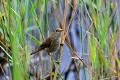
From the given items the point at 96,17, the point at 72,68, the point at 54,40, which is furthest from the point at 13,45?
the point at 72,68

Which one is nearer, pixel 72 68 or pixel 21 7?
pixel 21 7

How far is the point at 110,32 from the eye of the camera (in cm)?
194

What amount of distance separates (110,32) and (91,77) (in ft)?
1.53

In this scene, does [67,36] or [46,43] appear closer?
[46,43]

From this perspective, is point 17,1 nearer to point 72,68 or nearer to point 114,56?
point 114,56

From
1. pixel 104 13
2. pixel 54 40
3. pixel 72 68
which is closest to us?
pixel 54 40

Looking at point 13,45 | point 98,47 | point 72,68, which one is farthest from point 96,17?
point 13,45

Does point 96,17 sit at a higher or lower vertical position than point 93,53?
higher

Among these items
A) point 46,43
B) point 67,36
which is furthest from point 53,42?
point 67,36

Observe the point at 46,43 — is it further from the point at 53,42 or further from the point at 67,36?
the point at 67,36

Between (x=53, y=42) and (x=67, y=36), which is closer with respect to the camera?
(x=53, y=42)

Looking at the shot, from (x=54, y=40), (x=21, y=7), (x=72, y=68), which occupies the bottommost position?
(x=72, y=68)

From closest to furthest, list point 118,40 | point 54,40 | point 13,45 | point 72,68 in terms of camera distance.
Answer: point 13,45, point 54,40, point 118,40, point 72,68

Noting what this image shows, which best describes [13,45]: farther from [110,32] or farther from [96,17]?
[110,32]
